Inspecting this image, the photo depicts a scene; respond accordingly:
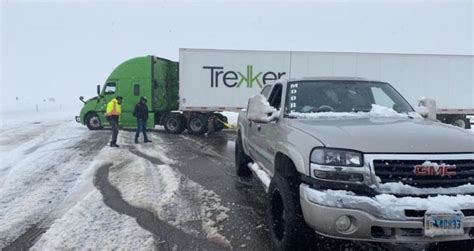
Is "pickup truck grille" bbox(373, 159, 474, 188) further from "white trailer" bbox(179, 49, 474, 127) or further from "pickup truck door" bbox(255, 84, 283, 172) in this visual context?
"white trailer" bbox(179, 49, 474, 127)

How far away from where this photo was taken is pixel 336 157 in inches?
141

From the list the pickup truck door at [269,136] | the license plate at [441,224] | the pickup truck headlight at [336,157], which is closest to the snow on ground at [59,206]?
the pickup truck door at [269,136]

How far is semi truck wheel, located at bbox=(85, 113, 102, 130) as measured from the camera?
60.7 feet

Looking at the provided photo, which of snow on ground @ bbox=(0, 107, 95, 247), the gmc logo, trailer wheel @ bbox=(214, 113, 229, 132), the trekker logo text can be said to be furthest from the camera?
trailer wheel @ bbox=(214, 113, 229, 132)

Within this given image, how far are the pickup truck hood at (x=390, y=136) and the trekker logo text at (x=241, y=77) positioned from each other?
13.0m

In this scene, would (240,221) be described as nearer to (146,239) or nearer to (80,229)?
(146,239)

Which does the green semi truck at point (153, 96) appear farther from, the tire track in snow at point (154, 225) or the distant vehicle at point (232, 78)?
the tire track in snow at point (154, 225)

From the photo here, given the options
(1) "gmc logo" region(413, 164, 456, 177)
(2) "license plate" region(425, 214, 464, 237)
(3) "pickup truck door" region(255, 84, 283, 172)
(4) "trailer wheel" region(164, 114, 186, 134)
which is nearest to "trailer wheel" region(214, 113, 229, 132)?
(4) "trailer wheel" region(164, 114, 186, 134)

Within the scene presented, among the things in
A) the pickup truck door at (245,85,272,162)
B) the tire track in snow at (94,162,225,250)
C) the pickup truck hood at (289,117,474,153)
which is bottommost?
the tire track in snow at (94,162,225,250)

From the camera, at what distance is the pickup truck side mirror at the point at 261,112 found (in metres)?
4.77

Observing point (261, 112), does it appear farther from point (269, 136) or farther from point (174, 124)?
point (174, 124)

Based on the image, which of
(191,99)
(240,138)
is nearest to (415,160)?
(240,138)

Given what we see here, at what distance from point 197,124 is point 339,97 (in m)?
12.6

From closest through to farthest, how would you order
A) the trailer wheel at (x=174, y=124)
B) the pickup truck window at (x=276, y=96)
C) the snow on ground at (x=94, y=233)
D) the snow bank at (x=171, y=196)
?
the snow on ground at (x=94, y=233) → the snow bank at (x=171, y=196) → the pickup truck window at (x=276, y=96) → the trailer wheel at (x=174, y=124)
